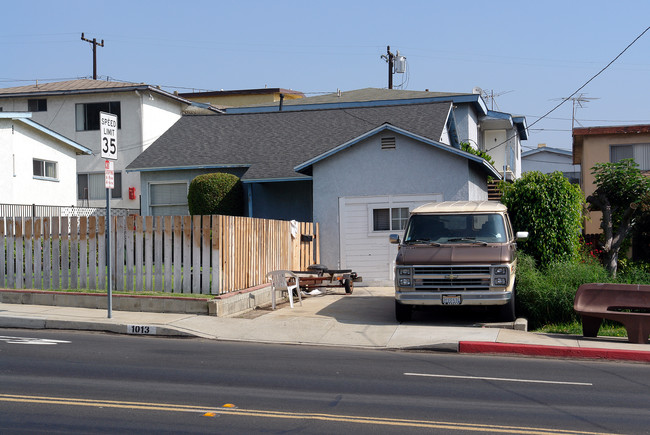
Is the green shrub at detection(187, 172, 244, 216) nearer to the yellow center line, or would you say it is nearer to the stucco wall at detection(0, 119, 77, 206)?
the stucco wall at detection(0, 119, 77, 206)

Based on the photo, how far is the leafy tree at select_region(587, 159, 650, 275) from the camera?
1770cm

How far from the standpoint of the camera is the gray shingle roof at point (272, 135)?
2309 centimetres

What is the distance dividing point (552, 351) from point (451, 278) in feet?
7.87

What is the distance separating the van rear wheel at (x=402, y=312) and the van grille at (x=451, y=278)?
1.96 feet

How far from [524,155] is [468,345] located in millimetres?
47615

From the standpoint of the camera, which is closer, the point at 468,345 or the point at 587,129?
the point at 468,345

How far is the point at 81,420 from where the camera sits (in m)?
6.74

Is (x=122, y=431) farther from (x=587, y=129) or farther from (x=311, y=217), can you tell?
(x=587, y=129)

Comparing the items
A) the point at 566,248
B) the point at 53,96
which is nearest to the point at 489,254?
the point at 566,248

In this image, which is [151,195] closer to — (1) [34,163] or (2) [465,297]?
(1) [34,163]

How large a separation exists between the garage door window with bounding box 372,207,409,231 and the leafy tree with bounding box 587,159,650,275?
193 inches

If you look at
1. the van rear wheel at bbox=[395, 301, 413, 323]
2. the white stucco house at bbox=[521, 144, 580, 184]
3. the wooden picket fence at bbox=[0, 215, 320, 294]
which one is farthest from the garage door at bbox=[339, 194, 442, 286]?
the white stucco house at bbox=[521, 144, 580, 184]

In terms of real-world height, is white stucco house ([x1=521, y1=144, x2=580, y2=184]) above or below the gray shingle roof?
above

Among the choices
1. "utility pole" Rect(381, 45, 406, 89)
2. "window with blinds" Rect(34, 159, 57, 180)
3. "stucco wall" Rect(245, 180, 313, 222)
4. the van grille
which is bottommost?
the van grille
